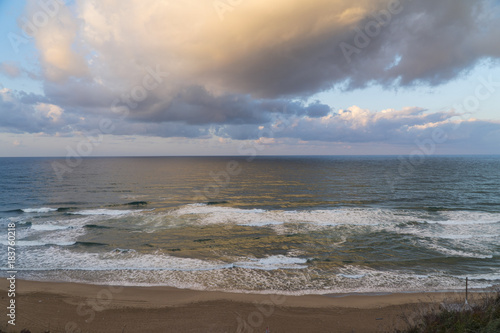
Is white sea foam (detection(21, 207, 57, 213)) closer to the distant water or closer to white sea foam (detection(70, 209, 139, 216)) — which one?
the distant water

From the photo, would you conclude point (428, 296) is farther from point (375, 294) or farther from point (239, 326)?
point (239, 326)

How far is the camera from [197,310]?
1333 centimetres

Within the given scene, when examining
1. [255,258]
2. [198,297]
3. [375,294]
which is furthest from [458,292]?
[198,297]

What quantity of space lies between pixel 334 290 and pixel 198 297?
808 centimetres

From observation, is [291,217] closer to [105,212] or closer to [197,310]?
[197,310]

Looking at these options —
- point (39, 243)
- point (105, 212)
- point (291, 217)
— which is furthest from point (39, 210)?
point (291, 217)

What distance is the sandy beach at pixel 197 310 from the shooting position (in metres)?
12.0

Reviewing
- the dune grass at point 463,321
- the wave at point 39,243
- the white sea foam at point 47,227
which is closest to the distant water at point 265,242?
the wave at point 39,243

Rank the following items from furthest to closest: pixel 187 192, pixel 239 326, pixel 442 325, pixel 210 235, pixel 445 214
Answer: pixel 187 192 < pixel 445 214 < pixel 210 235 < pixel 239 326 < pixel 442 325

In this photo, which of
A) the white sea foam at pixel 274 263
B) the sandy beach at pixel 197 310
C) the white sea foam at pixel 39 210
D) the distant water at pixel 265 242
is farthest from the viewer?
the white sea foam at pixel 39 210

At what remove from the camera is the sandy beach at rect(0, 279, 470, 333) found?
12.0m

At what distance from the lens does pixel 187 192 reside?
50.5 metres

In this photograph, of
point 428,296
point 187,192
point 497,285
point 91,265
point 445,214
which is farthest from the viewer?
point 187,192

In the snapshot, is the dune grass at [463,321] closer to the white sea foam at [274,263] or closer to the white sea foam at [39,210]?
the white sea foam at [274,263]
